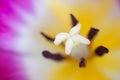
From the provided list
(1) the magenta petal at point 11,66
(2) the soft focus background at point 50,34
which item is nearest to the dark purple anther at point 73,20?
(2) the soft focus background at point 50,34

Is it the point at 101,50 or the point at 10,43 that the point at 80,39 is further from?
the point at 10,43

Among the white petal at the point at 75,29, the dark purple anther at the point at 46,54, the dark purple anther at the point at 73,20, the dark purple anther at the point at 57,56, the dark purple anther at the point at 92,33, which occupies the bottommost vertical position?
the dark purple anther at the point at 57,56

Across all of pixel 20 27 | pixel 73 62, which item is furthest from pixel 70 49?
pixel 20 27

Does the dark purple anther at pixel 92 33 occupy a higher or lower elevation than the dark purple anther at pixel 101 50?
higher

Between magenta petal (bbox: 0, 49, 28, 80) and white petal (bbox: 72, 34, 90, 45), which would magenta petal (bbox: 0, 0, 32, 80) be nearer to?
magenta petal (bbox: 0, 49, 28, 80)

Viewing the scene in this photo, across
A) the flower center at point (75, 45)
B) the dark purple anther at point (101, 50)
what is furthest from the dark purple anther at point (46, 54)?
the dark purple anther at point (101, 50)

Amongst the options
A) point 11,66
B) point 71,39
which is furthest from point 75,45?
point 11,66

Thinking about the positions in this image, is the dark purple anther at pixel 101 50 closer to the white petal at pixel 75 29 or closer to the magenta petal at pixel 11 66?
the white petal at pixel 75 29
